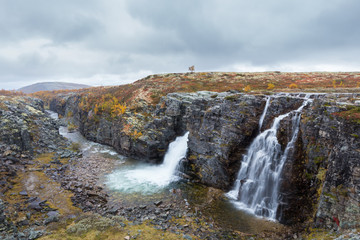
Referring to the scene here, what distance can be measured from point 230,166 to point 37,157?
35.0 m

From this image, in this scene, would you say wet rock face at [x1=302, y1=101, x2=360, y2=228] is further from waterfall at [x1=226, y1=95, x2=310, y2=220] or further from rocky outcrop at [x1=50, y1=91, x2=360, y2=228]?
waterfall at [x1=226, y1=95, x2=310, y2=220]

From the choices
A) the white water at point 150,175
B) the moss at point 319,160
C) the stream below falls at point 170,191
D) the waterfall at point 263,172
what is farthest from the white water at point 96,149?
the moss at point 319,160

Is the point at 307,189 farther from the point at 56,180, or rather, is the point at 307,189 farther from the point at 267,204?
the point at 56,180

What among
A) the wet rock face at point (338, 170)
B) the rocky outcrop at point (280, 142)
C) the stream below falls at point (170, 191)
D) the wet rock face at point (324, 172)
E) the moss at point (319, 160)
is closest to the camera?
the wet rock face at point (338, 170)

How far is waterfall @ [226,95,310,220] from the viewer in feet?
67.5

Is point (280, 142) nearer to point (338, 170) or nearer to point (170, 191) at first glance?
point (338, 170)

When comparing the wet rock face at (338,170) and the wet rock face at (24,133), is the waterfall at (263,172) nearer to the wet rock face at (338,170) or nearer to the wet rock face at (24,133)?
the wet rock face at (338,170)

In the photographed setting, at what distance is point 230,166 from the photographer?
26203mm

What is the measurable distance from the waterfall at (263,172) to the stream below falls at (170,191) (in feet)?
4.87

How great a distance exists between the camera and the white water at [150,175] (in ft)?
89.3

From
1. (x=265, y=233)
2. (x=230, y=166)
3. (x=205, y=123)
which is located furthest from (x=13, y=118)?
(x=265, y=233)

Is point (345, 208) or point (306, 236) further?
point (306, 236)

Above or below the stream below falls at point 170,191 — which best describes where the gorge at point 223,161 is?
above

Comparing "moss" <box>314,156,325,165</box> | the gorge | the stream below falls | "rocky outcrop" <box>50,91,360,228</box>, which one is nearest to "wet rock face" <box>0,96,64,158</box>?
the gorge
